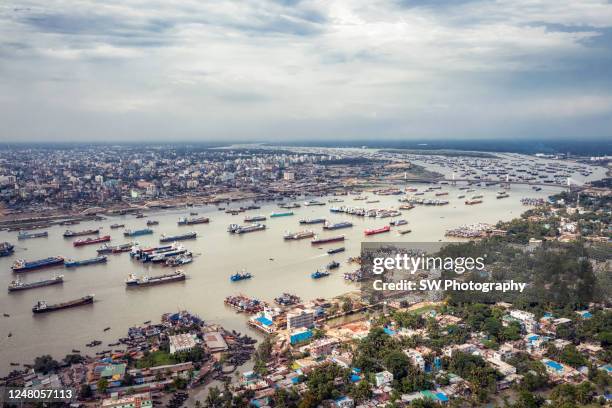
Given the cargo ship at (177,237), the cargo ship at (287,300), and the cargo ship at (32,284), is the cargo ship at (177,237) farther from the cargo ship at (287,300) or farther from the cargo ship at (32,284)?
the cargo ship at (287,300)

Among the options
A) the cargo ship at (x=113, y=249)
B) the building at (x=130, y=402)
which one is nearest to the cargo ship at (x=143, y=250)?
the cargo ship at (x=113, y=249)

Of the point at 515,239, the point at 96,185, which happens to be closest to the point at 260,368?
the point at 515,239

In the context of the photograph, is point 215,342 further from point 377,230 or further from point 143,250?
point 377,230

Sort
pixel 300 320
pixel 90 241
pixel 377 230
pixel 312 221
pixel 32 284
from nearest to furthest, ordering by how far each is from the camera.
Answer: pixel 300 320
pixel 32 284
pixel 90 241
pixel 377 230
pixel 312 221

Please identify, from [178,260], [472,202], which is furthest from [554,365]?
[472,202]

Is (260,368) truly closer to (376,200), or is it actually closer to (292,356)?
(292,356)

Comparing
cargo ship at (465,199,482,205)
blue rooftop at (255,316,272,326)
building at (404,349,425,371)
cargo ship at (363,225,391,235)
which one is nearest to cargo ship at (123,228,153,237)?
cargo ship at (363,225,391,235)
